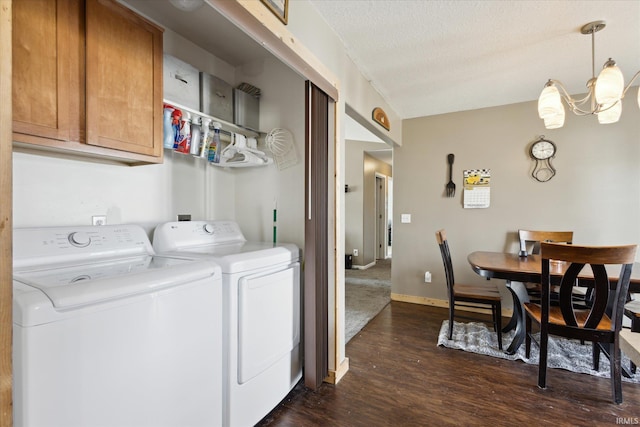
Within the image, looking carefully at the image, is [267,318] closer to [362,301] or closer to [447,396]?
[447,396]

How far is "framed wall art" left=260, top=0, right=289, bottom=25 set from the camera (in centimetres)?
145

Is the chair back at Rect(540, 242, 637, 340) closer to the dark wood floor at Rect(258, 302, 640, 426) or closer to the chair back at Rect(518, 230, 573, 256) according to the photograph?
the dark wood floor at Rect(258, 302, 640, 426)

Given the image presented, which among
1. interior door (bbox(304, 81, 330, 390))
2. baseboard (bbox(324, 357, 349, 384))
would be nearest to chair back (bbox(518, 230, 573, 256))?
baseboard (bbox(324, 357, 349, 384))

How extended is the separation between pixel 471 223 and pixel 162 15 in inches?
145

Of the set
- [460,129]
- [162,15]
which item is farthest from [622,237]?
[162,15]

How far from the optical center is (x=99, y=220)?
5.78 ft

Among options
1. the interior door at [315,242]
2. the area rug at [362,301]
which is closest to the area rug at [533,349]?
the area rug at [362,301]

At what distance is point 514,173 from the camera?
3535 millimetres

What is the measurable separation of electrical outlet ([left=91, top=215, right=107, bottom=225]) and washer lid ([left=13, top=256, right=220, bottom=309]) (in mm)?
368

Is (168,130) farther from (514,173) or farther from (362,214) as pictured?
(362,214)

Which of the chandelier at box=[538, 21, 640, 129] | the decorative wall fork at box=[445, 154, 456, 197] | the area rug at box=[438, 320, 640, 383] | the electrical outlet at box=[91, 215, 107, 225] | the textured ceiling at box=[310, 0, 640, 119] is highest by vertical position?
the textured ceiling at box=[310, 0, 640, 119]

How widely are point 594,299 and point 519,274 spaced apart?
17.6 inches

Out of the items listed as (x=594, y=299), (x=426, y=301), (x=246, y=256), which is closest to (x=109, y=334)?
(x=246, y=256)

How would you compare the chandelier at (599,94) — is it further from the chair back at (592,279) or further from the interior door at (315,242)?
the interior door at (315,242)
